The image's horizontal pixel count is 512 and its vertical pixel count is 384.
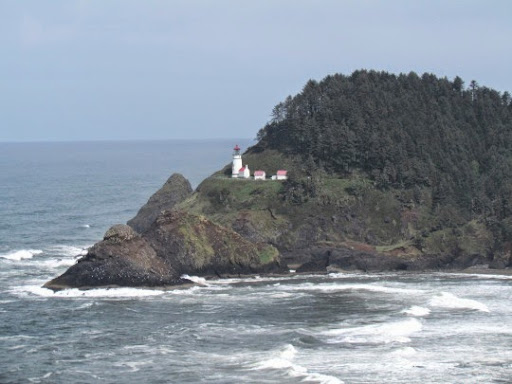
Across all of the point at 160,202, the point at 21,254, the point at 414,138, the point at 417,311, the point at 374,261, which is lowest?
the point at 417,311

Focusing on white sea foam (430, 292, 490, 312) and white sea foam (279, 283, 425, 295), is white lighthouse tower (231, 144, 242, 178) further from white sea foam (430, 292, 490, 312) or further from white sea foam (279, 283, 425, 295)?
white sea foam (430, 292, 490, 312)

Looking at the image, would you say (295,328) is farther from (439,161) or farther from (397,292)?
(439,161)

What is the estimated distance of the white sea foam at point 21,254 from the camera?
110 metres

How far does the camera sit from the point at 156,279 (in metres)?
90.4

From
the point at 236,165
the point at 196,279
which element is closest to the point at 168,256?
the point at 196,279

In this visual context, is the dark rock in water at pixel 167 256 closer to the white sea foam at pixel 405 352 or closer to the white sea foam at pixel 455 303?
the white sea foam at pixel 455 303

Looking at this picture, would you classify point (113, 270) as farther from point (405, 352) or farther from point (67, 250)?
point (405, 352)

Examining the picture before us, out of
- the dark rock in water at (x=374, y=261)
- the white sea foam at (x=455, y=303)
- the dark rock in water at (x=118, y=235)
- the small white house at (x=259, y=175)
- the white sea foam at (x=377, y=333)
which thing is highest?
the small white house at (x=259, y=175)

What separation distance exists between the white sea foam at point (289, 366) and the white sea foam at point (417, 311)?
15.1 metres

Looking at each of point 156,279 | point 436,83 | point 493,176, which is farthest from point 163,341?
point 436,83

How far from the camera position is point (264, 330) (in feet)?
234

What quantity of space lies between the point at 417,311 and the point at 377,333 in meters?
8.85

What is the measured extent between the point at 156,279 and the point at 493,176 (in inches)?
1910

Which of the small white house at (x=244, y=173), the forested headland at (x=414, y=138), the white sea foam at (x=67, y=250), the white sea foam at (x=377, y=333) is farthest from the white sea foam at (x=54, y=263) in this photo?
the white sea foam at (x=377, y=333)
